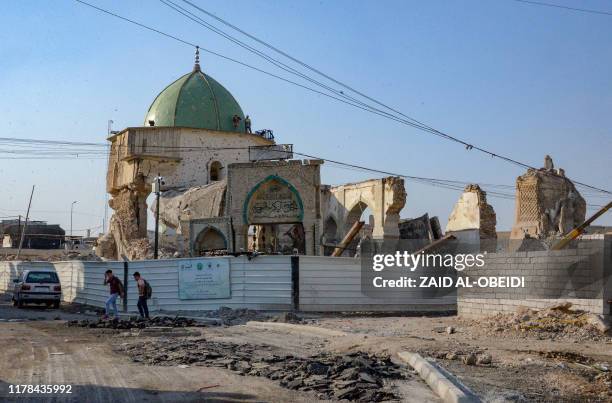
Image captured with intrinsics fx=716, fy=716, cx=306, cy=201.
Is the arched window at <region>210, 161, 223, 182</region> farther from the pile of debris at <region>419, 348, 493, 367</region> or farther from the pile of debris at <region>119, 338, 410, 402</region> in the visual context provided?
the pile of debris at <region>419, 348, 493, 367</region>

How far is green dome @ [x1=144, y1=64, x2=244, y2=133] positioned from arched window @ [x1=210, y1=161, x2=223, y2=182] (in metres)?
2.69

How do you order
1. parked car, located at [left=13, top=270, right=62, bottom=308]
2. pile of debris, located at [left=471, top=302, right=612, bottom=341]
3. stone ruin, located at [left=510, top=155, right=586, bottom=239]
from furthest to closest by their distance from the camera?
stone ruin, located at [left=510, top=155, right=586, bottom=239] → parked car, located at [left=13, top=270, right=62, bottom=308] → pile of debris, located at [left=471, top=302, right=612, bottom=341]

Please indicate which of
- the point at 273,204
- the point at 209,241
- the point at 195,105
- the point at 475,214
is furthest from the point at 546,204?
the point at 195,105

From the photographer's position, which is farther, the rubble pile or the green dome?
the green dome

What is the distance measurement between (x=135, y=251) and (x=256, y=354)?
35.7 m

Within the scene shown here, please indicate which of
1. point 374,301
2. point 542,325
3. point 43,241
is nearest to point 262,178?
point 374,301

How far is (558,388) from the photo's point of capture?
8.44 m

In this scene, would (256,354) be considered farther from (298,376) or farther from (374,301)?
(374,301)

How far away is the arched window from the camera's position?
53.3 m

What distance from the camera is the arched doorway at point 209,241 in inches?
1464

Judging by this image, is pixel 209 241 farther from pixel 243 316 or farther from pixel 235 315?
pixel 243 316

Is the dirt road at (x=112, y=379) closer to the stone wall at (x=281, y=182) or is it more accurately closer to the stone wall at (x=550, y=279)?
the stone wall at (x=550, y=279)


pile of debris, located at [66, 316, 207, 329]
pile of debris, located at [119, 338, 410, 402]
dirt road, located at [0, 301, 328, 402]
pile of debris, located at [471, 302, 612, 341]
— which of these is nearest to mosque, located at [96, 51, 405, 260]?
pile of debris, located at [66, 316, 207, 329]

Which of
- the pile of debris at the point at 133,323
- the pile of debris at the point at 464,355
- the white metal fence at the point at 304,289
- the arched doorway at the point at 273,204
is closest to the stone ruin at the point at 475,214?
the arched doorway at the point at 273,204
